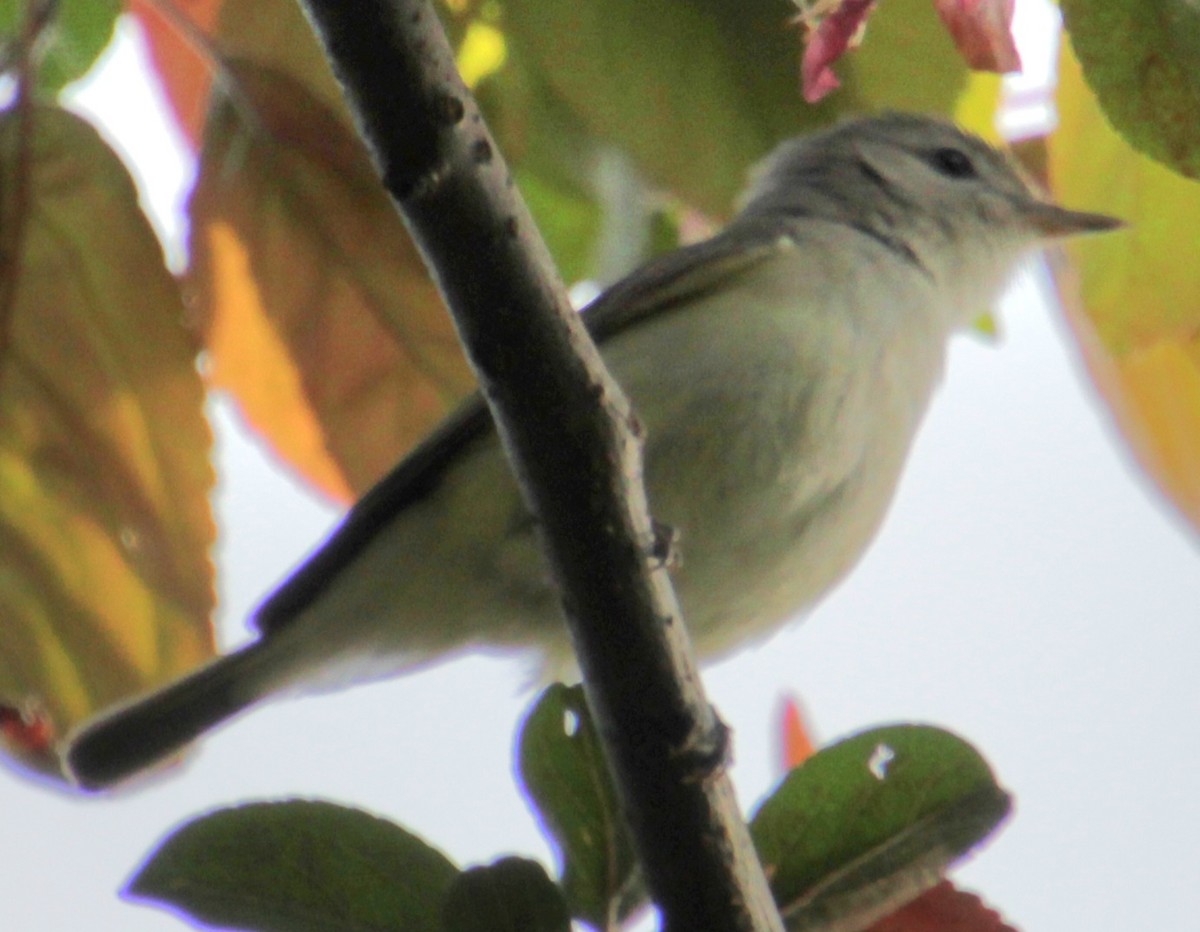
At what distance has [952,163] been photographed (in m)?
3.24

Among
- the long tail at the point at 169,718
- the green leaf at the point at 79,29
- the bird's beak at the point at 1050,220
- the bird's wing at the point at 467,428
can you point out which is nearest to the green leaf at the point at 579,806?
the green leaf at the point at 79,29

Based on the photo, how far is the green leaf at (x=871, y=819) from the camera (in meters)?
1.24

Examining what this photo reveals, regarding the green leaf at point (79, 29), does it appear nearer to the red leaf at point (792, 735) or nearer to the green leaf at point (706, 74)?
the green leaf at point (706, 74)

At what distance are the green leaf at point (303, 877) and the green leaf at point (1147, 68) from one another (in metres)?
0.71

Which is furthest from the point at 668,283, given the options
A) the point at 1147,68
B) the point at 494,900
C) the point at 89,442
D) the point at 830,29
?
the point at 494,900

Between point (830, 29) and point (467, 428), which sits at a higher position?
point (467, 428)

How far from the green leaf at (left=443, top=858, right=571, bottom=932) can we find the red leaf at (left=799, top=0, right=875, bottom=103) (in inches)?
24.9

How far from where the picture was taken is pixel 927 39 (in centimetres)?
158

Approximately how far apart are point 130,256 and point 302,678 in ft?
3.60

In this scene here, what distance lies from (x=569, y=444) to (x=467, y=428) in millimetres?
1063

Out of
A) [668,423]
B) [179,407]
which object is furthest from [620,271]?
Result: [179,407]

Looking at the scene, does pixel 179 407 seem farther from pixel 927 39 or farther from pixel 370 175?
pixel 927 39

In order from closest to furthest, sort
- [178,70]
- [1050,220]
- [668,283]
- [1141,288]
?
[1141,288]
[178,70]
[668,283]
[1050,220]

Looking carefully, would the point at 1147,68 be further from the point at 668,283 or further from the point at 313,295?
the point at 668,283
